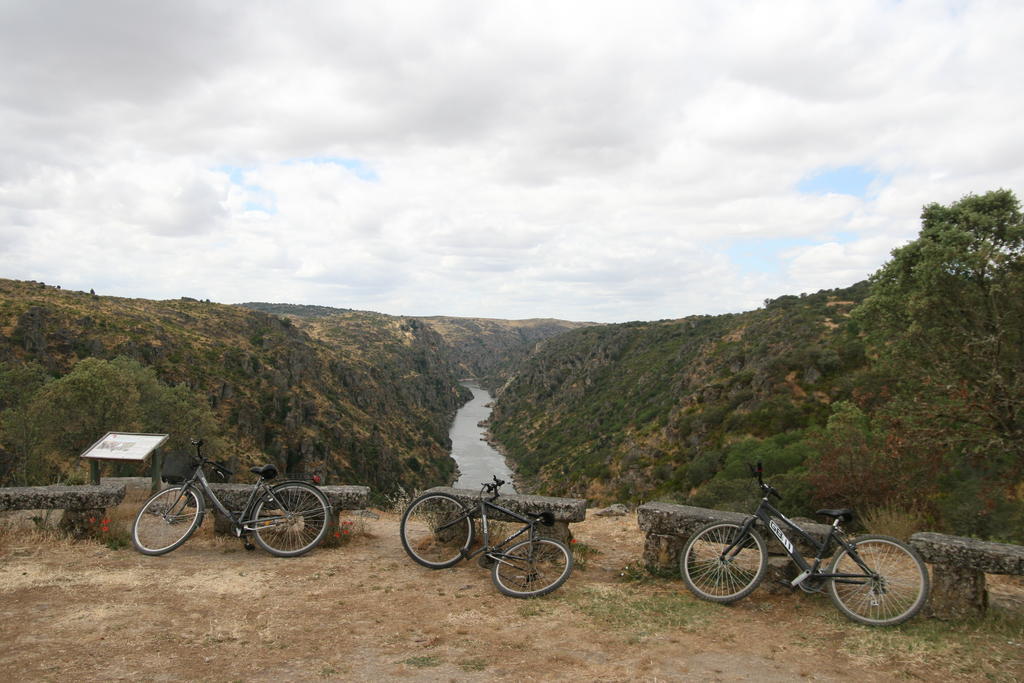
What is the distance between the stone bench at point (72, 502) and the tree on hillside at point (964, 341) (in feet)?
47.1

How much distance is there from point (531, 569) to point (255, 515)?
3667 millimetres

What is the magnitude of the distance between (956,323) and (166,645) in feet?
60.9

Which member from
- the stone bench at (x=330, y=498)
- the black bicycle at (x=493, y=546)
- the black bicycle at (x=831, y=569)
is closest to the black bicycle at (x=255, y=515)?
the stone bench at (x=330, y=498)

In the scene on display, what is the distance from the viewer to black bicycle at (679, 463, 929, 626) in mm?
5198

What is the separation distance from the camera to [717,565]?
6016 mm

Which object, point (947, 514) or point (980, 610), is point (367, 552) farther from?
point (947, 514)

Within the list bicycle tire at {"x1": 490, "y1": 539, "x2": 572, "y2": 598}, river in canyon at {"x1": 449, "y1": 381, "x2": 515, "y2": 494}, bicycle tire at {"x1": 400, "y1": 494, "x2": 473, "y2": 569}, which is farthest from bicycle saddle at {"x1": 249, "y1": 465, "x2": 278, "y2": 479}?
river in canyon at {"x1": 449, "y1": 381, "x2": 515, "y2": 494}

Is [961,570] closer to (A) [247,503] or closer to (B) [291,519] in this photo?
(B) [291,519]

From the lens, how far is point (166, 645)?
4.65 meters

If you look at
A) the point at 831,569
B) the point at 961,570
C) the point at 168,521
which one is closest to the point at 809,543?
the point at 831,569

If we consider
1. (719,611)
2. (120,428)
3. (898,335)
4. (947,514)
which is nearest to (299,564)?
(719,611)

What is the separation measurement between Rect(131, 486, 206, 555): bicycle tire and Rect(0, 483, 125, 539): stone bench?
1.68ft

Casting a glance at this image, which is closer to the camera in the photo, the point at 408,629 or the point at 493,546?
the point at 408,629

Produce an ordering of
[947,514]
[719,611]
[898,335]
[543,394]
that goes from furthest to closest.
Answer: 1. [543,394]
2. [898,335]
3. [947,514]
4. [719,611]
